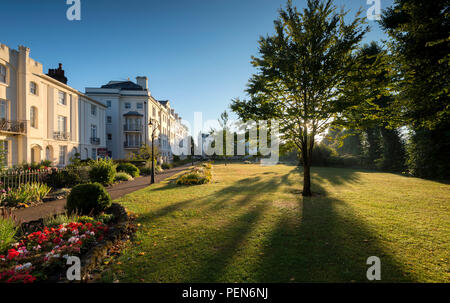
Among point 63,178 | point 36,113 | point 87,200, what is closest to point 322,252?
point 87,200

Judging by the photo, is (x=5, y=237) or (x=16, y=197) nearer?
(x=5, y=237)

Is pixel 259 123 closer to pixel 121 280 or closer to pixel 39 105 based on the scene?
pixel 121 280

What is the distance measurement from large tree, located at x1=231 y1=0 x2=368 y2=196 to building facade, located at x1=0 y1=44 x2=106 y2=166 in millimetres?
17437

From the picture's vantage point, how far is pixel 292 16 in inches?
356

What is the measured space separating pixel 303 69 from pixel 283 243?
819 centimetres

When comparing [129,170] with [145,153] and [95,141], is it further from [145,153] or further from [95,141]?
[95,141]

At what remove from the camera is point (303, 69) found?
353 inches

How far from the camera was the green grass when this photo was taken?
11.2ft

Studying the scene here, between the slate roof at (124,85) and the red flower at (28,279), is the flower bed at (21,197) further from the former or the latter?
the slate roof at (124,85)

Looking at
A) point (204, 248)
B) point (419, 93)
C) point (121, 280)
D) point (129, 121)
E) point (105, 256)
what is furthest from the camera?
point (129, 121)

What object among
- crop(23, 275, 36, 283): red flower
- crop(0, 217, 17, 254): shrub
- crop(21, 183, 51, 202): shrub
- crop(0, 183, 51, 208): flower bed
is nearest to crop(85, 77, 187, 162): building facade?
crop(21, 183, 51, 202): shrub

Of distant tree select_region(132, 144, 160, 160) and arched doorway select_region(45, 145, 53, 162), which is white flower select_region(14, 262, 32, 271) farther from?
arched doorway select_region(45, 145, 53, 162)
